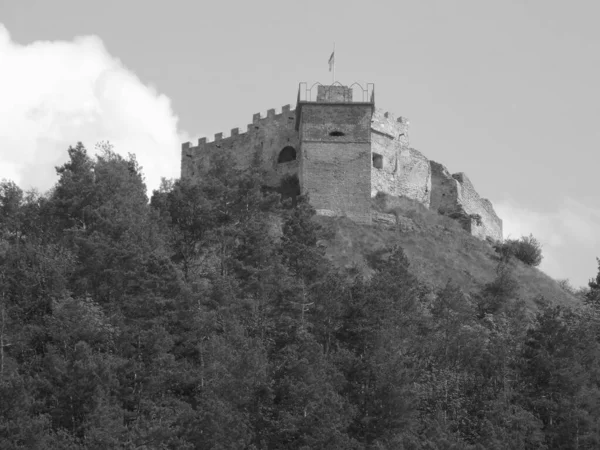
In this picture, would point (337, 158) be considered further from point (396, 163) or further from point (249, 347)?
point (249, 347)

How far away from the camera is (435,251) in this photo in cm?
5734

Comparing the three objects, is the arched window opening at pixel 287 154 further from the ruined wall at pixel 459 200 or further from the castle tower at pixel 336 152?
the ruined wall at pixel 459 200

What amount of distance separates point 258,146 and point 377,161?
5.79 metres

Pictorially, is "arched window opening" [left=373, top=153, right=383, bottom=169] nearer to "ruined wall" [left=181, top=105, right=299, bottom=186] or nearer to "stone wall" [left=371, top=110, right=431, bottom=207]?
"stone wall" [left=371, top=110, right=431, bottom=207]

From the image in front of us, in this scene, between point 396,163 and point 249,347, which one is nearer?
point 249,347

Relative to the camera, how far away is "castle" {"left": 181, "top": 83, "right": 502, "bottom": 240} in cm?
5703

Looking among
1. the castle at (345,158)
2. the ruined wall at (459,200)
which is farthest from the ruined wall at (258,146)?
the ruined wall at (459,200)

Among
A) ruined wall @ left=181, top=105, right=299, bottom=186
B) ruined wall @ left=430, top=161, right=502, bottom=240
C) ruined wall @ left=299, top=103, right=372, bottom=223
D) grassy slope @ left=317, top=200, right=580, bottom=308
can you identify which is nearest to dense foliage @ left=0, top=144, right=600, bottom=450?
grassy slope @ left=317, top=200, right=580, bottom=308

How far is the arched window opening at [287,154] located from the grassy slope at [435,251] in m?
5.35

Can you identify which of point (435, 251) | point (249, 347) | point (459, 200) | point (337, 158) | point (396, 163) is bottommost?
point (249, 347)

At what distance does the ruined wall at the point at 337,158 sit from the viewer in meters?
56.7

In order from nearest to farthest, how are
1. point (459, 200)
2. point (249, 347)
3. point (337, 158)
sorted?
1. point (249, 347)
2. point (337, 158)
3. point (459, 200)

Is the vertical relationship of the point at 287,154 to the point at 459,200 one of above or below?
above


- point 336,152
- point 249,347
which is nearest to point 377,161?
point 336,152
